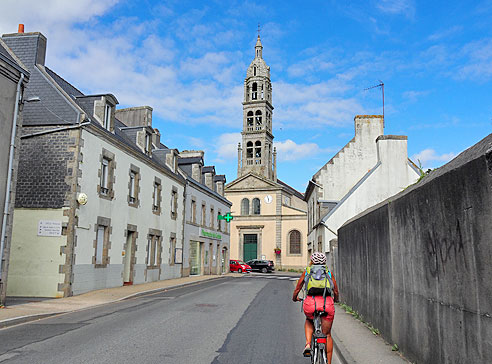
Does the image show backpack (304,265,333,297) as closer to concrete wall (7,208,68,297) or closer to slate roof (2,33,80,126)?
concrete wall (7,208,68,297)

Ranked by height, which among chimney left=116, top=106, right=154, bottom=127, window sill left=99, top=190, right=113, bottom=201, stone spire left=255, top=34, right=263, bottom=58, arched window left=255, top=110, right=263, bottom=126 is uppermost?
stone spire left=255, top=34, right=263, bottom=58

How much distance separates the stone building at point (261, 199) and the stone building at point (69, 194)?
109 ft

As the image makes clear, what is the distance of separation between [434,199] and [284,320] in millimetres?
6715

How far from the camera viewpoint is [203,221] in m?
33.5

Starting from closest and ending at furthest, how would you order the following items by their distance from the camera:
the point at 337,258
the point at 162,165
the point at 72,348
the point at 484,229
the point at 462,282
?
1. the point at 484,229
2. the point at 462,282
3. the point at 72,348
4. the point at 337,258
5. the point at 162,165

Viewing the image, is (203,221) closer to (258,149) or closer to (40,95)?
(40,95)

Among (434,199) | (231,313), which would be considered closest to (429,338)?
(434,199)

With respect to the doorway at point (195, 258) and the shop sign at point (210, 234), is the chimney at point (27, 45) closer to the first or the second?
the doorway at point (195, 258)

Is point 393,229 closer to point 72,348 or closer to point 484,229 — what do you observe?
point 484,229

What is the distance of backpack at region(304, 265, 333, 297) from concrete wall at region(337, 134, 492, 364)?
121 centimetres

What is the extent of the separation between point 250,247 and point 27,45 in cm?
4096

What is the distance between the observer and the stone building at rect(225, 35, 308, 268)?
5341 cm

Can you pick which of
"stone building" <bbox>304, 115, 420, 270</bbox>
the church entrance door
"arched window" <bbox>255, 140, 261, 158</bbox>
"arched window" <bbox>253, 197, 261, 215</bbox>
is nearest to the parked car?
the church entrance door

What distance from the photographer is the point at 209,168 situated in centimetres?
3809
